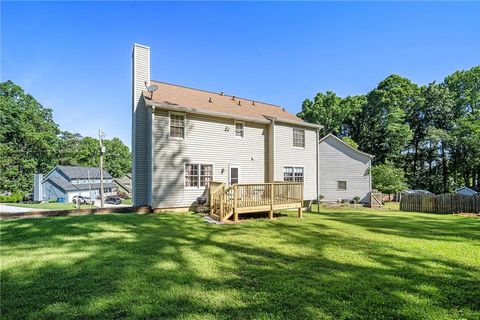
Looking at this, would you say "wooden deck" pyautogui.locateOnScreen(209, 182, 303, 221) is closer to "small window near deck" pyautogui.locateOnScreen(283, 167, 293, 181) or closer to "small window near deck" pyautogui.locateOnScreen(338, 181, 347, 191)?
"small window near deck" pyautogui.locateOnScreen(283, 167, 293, 181)

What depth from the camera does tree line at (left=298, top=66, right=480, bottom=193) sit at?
31.0 metres

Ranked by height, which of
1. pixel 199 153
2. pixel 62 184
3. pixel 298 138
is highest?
pixel 298 138

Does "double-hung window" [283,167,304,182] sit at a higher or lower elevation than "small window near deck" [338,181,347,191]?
higher

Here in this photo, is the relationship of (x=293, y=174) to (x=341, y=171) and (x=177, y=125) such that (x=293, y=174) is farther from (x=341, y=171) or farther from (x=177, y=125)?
(x=341, y=171)

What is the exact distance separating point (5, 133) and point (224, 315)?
51.3 meters

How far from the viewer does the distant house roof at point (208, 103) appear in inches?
467

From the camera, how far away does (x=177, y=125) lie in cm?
1169

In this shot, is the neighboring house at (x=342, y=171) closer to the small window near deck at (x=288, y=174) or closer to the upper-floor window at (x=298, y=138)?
the upper-floor window at (x=298, y=138)

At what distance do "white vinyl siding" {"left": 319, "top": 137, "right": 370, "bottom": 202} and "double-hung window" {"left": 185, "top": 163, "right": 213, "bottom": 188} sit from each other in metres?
14.0

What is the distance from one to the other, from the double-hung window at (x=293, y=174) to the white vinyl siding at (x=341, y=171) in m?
8.12

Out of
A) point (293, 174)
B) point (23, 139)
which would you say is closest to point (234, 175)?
point (293, 174)

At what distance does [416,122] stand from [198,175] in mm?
36333

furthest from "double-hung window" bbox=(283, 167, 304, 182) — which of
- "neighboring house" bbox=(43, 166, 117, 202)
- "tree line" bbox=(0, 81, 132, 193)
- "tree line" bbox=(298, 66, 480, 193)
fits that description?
"tree line" bbox=(0, 81, 132, 193)

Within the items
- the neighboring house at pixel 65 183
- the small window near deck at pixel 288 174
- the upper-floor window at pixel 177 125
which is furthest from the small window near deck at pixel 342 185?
the neighboring house at pixel 65 183
